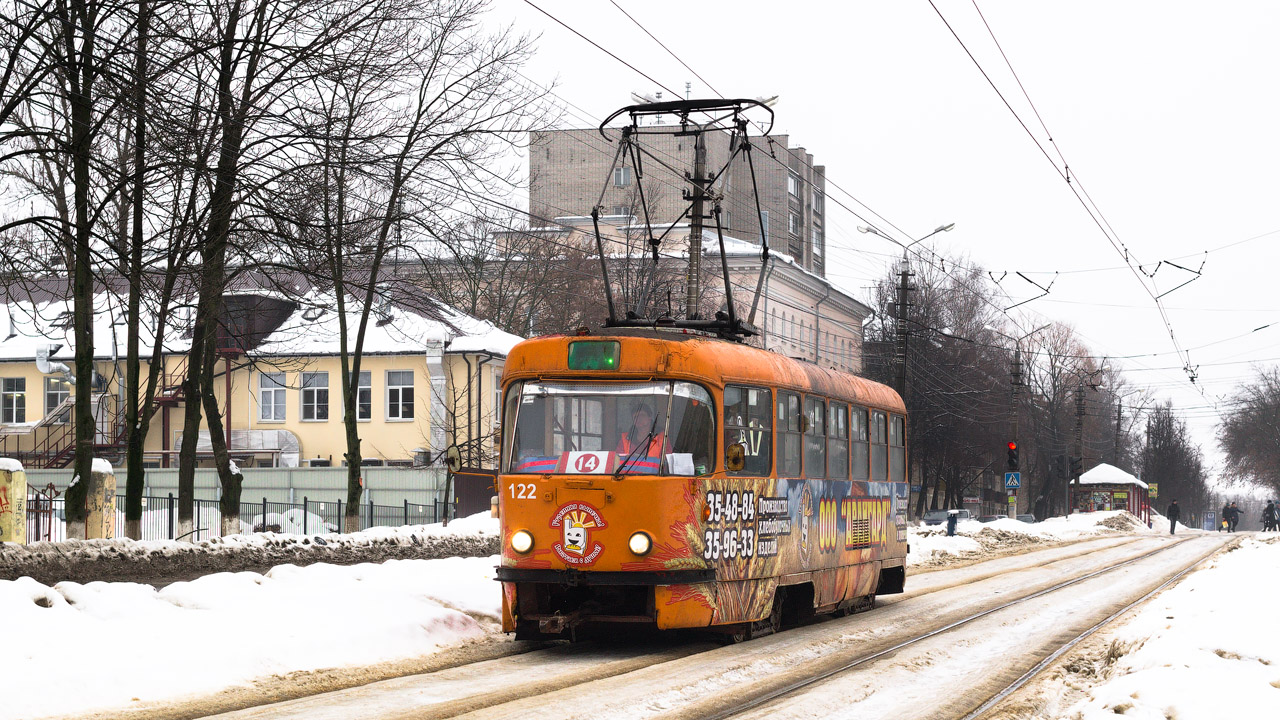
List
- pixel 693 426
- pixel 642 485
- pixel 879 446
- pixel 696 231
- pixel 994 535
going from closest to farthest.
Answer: pixel 642 485, pixel 693 426, pixel 879 446, pixel 696 231, pixel 994 535

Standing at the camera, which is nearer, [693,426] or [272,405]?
[693,426]

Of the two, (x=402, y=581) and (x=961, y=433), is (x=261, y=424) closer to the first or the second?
(x=961, y=433)

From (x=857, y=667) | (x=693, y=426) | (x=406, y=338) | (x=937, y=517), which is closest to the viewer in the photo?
(x=857, y=667)

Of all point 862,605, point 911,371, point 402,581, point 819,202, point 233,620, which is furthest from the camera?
point 819,202

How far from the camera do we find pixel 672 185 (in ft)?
263

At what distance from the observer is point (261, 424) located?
164 feet

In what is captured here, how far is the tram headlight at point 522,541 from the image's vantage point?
11953mm

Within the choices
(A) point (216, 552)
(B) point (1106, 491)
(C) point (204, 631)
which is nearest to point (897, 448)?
(A) point (216, 552)

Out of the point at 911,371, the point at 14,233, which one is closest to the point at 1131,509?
the point at 911,371

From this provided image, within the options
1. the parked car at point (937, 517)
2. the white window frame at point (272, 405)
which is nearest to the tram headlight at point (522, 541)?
the white window frame at point (272, 405)

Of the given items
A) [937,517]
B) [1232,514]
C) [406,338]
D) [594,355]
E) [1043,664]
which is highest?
[406,338]

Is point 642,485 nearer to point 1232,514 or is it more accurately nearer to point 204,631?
point 204,631

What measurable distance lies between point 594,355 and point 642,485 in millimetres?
1282

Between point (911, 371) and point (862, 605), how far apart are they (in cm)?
4560
